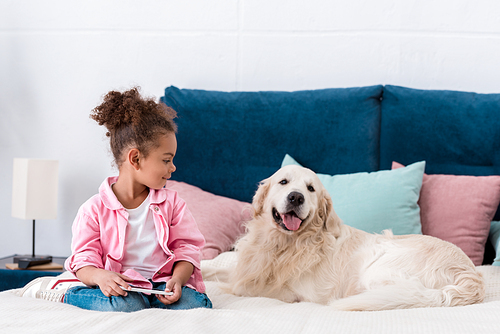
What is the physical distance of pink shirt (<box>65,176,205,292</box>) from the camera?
136 cm

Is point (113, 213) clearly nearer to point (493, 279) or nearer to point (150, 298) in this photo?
point (150, 298)

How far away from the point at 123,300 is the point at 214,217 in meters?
0.97

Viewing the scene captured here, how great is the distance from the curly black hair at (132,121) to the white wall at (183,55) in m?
1.43

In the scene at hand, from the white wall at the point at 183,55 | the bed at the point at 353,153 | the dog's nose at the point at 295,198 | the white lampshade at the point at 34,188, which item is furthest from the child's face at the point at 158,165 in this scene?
the white wall at the point at 183,55

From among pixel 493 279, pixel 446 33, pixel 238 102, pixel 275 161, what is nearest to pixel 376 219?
pixel 493 279

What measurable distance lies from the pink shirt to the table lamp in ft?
3.96

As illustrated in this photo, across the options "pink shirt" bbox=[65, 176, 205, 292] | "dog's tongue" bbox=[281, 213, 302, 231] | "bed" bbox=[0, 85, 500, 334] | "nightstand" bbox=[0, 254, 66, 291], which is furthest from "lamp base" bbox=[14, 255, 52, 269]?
"dog's tongue" bbox=[281, 213, 302, 231]

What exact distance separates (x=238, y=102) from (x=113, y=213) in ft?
4.24

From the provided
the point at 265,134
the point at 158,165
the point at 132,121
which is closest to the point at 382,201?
the point at 265,134

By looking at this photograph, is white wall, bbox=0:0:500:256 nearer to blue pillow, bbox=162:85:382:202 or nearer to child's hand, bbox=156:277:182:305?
blue pillow, bbox=162:85:382:202

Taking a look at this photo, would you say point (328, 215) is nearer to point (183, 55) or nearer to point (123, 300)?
point (123, 300)

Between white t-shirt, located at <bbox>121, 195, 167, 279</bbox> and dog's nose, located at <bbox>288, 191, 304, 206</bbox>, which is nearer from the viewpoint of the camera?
white t-shirt, located at <bbox>121, 195, 167, 279</bbox>

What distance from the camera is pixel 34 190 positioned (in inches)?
98.1

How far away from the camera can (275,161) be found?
2484 mm
